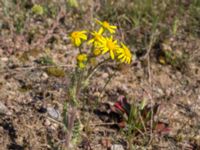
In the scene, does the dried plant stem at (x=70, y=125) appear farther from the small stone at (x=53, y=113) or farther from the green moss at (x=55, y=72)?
the green moss at (x=55, y=72)

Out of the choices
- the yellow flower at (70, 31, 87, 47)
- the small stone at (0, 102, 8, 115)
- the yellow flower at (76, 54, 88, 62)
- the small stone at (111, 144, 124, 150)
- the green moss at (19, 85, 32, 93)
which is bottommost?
the small stone at (111, 144, 124, 150)

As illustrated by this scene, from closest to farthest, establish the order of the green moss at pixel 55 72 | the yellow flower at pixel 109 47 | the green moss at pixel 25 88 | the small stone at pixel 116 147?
the yellow flower at pixel 109 47 → the small stone at pixel 116 147 → the green moss at pixel 25 88 → the green moss at pixel 55 72

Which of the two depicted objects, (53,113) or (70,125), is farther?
(53,113)

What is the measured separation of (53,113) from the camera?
3080 mm

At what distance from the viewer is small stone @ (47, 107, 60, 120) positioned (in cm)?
305

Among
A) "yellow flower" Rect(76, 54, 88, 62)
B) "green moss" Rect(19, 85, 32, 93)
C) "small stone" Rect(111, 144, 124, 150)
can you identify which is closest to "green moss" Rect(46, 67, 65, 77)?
"green moss" Rect(19, 85, 32, 93)

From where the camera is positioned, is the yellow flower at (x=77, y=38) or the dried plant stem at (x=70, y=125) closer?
the yellow flower at (x=77, y=38)

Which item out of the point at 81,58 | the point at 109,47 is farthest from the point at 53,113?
the point at 109,47

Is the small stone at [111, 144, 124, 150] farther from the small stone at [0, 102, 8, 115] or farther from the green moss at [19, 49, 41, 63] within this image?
the green moss at [19, 49, 41, 63]

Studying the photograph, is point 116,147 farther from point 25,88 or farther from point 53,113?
point 25,88

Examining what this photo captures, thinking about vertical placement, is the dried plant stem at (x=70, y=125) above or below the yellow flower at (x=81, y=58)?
below

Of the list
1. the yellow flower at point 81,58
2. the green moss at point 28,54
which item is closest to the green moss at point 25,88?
the green moss at point 28,54

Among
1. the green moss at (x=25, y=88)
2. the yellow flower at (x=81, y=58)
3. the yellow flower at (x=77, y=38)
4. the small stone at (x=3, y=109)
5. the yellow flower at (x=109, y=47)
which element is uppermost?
the yellow flower at (x=77, y=38)

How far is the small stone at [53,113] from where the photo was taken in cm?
305
